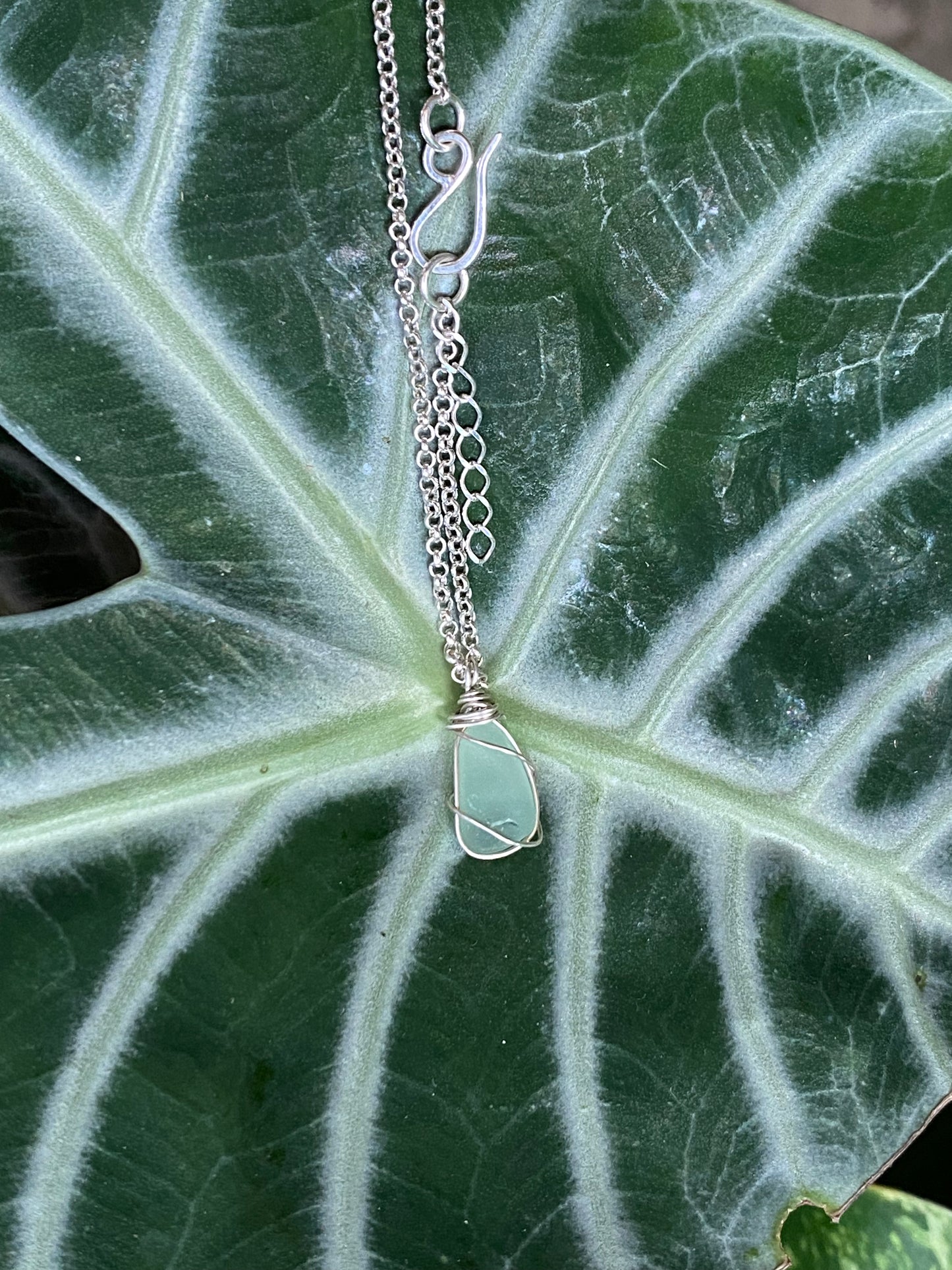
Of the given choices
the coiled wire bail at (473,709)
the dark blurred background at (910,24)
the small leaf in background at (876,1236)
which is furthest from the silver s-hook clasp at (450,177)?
the small leaf in background at (876,1236)

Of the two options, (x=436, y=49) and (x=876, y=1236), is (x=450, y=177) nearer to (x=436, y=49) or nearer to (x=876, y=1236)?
(x=436, y=49)

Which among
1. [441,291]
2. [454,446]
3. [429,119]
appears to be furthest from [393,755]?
[429,119]

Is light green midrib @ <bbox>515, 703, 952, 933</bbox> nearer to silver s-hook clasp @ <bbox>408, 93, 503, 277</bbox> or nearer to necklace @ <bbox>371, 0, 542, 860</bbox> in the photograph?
necklace @ <bbox>371, 0, 542, 860</bbox>

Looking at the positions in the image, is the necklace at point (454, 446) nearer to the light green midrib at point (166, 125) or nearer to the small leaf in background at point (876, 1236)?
the light green midrib at point (166, 125)

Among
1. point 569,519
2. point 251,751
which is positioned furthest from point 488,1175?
point 569,519

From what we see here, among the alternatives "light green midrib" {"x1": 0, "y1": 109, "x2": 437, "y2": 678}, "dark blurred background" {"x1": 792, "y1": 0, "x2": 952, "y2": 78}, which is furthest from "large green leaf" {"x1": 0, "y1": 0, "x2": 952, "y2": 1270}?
"dark blurred background" {"x1": 792, "y1": 0, "x2": 952, "y2": 78}

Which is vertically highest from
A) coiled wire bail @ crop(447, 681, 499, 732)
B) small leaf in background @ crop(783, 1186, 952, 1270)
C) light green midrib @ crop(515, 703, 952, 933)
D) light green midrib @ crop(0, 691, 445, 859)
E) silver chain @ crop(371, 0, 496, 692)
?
silver chain @ crop(371, 0, 496, 692)

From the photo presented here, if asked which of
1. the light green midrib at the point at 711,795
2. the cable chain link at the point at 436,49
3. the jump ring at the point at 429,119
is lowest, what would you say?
the light green midrib at the point at 711,795

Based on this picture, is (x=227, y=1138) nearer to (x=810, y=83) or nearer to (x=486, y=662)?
(x=486, y=662)
